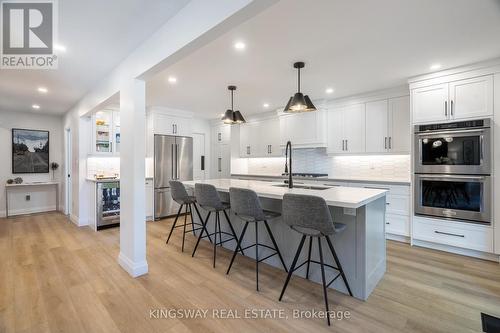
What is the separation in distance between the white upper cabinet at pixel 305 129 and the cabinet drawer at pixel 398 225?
5.83 ft

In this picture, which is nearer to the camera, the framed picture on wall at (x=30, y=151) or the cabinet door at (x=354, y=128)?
the cabinet door at (x=354, y=128)

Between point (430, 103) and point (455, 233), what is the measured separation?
1798 millimetres

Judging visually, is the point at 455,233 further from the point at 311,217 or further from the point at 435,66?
the point at 311,217

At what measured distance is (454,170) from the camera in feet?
10.2

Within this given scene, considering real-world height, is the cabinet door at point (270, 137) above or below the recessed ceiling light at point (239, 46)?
below

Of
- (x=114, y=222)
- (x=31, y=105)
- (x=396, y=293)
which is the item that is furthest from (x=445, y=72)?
(x=31, y=105)

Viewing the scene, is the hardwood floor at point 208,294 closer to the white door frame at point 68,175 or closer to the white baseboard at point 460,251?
the white baseboard at point 460,251

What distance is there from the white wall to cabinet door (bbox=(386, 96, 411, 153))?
732 cm

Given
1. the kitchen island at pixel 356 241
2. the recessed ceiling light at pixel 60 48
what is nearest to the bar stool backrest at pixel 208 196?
the kitchen island at pixel 356 241

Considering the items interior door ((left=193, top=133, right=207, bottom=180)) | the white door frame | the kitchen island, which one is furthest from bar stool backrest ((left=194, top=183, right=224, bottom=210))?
the white door frame

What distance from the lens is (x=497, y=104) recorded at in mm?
2879

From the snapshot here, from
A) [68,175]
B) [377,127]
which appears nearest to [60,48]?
[68,175]

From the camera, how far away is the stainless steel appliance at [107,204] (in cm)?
438

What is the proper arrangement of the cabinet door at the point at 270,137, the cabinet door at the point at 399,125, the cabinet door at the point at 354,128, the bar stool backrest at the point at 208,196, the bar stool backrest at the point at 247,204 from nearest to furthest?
the bar stool backrest at the point at 247,204
the bar stool backrest at the point at 208,196
the cabinet door at the point at 399,125
the cabinet door at the point at 354,128
the cabinet door at the point at 270,137
